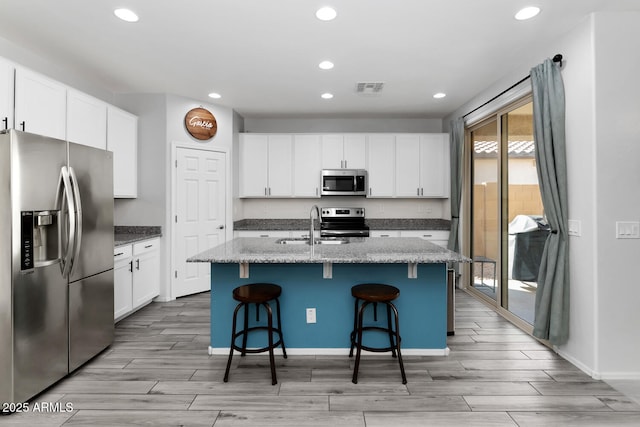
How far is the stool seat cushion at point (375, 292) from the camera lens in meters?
2.53

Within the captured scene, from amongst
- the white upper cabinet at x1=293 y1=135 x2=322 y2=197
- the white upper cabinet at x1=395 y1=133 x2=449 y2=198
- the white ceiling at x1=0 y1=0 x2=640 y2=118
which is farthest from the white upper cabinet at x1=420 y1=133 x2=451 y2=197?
the white upper cabinet at x1=293 y1=135 x2=322 y2=197

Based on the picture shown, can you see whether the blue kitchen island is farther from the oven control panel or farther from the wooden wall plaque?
the oven control panel

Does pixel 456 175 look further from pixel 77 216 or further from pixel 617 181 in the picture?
pixel 77 216

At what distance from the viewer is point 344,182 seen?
5504 mm

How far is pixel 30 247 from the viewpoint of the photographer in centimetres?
218

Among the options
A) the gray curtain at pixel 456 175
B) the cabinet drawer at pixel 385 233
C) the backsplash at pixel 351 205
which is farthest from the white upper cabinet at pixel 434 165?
the cabinet drawer at pixel 385 233

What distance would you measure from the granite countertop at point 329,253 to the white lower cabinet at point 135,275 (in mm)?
1319

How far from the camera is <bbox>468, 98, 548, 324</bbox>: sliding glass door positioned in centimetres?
352

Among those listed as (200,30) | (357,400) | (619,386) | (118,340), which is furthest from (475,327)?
(200,30)

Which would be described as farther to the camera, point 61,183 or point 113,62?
point 113,62

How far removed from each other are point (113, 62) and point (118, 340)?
2.69 meters

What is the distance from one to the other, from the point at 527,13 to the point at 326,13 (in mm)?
1462

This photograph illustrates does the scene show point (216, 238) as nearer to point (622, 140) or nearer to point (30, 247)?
point (30, 247)

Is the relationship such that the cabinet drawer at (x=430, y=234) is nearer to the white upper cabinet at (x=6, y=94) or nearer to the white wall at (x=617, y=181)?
the white wall at (x=617, y=181)
